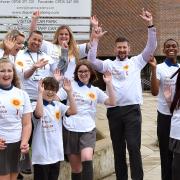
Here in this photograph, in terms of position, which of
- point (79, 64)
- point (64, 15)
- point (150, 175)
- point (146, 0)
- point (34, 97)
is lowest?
point (150, 175)

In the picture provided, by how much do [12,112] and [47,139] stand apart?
68 cm

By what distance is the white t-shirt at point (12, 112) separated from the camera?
5.06 meters

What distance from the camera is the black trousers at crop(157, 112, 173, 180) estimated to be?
642cm

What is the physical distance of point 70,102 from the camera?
5.77 metres

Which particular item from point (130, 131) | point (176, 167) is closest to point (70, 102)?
point (130, 131)

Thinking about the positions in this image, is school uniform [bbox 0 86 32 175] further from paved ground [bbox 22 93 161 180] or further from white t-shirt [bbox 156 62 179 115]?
white t-shirt [bbox 156 62 179 115]

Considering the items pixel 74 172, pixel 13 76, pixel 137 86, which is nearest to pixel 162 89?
pixel 137 86

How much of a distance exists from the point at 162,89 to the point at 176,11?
29.2 metres

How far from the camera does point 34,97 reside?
6238 millimetres

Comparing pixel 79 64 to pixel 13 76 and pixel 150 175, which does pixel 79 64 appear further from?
pixel 150 175

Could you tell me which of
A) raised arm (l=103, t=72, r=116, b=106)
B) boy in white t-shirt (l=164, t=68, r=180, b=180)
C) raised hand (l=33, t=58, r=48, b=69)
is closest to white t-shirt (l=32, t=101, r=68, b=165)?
raised hand (l=33, t=58, r=48, b=69)

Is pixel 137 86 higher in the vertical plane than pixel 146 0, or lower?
lower

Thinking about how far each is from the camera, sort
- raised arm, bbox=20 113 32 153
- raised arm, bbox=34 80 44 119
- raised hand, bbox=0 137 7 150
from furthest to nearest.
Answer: raised arm, bbox=34 80 44 119, raised arm, bbox=20 113 32 153, raised hand, bbox=0 137 7 150

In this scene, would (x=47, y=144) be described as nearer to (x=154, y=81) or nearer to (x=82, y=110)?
(x=82, y=110)
